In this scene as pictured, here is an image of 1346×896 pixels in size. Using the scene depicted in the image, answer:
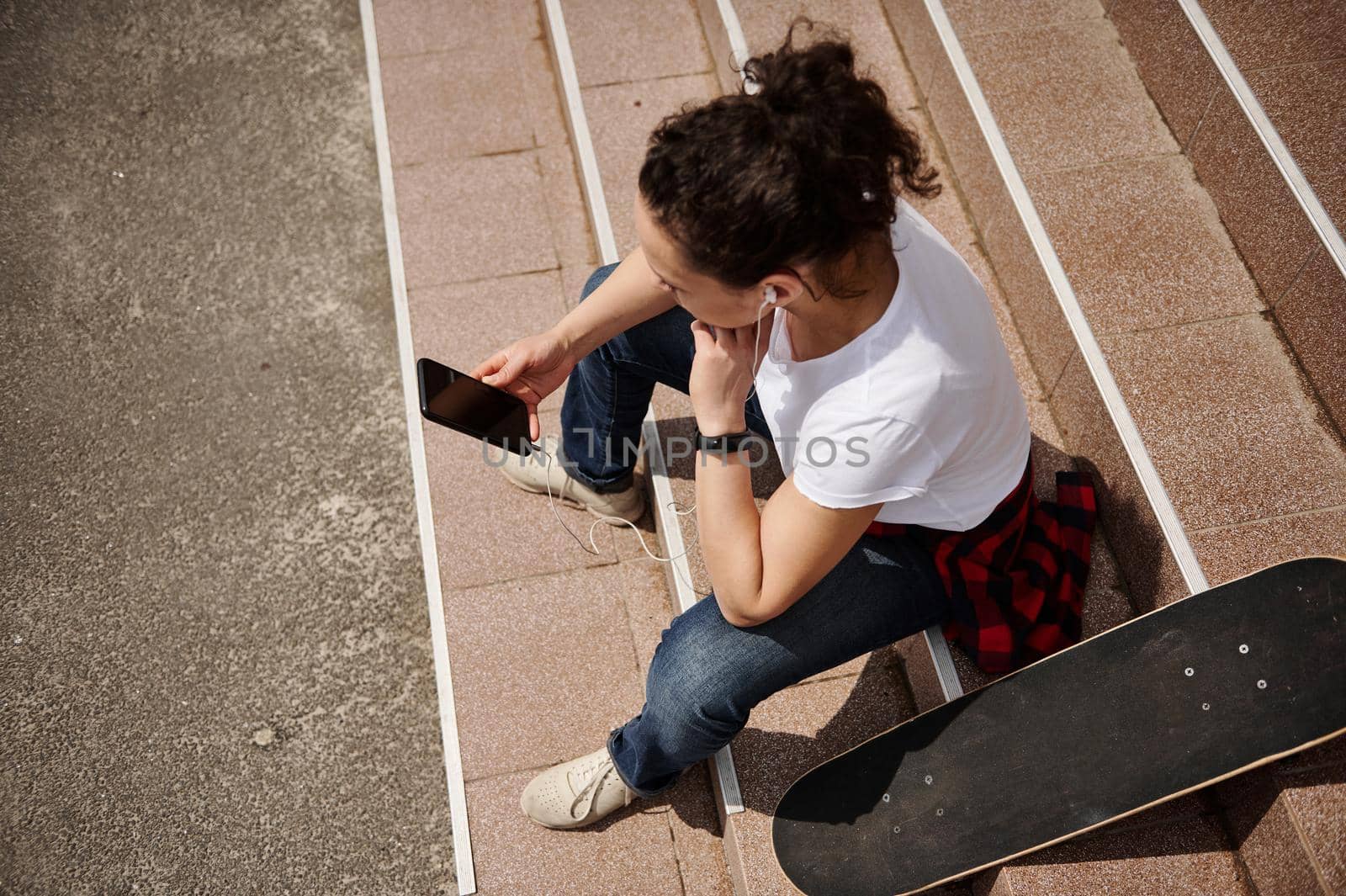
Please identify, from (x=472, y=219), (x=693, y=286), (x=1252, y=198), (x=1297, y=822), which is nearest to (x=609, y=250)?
(x=472, y=219)

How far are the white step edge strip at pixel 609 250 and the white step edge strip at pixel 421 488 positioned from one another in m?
0.66

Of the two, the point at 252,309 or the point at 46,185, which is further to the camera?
the point at 46,185

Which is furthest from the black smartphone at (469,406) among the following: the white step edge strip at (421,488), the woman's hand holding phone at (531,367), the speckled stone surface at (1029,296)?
the speckled stone surface at (1029,296)

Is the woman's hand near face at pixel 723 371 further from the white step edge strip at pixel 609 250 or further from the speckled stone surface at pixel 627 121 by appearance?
the speckled stone surface at pixel 627 121

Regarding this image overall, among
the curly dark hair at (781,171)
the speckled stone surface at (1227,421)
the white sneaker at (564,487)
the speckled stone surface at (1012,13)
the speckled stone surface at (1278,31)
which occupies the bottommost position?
the white sneaker at (564,487)

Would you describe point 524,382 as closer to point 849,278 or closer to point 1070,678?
point 849,278

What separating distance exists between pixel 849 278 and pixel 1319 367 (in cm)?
149

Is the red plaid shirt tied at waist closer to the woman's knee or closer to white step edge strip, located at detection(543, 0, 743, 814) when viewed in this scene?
the woman's knee

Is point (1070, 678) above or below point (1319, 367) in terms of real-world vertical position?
below

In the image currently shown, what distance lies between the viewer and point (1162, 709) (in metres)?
1.86

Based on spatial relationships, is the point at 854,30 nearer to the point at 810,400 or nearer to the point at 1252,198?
the point at 1252,198

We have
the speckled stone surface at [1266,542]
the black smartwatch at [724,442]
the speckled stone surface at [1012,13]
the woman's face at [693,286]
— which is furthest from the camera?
the speckled stone surface at [1012,13]

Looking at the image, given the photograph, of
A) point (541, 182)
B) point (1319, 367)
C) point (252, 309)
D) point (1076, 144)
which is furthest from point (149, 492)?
point (1319, 367)

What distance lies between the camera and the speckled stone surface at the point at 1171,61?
8.46ft
